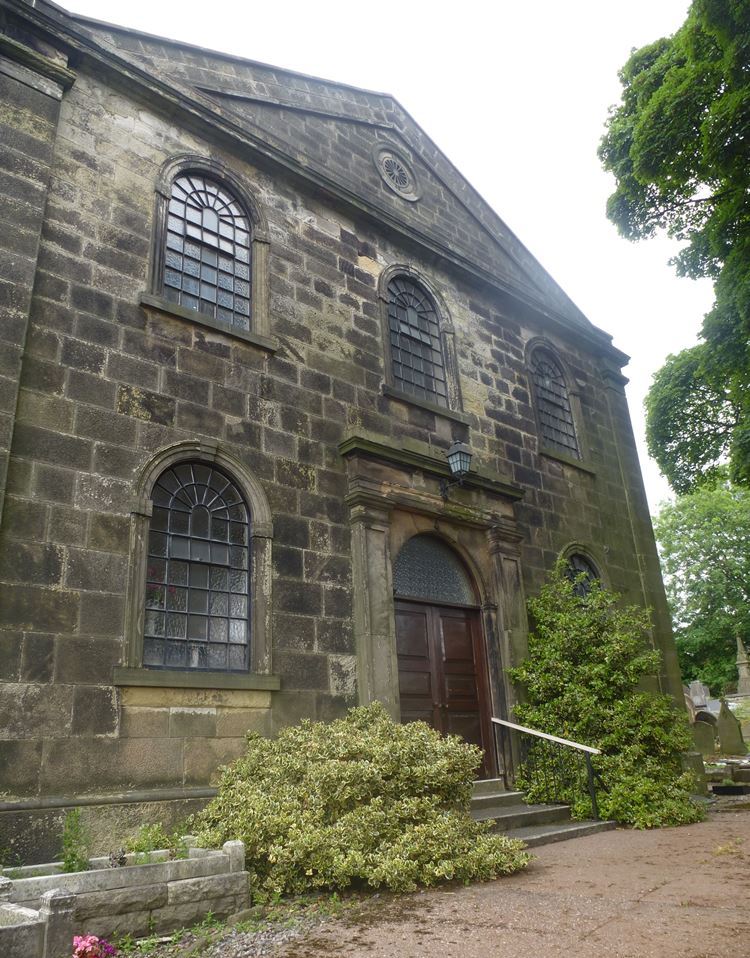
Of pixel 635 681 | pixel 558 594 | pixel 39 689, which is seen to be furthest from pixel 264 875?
pixel 558 594

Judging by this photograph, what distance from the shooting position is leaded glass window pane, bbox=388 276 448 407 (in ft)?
34.6

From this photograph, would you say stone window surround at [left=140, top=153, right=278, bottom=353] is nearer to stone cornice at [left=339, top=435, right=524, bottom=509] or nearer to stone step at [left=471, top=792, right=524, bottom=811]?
stone cornice at [left=339, top=435, right=524, bottom=509]

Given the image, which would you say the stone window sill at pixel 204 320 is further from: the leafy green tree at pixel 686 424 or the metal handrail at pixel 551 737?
the leafy green tree at pixel 686 424

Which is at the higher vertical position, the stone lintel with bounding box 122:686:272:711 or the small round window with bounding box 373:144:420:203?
the small round window with bounding box 373:144:420:203

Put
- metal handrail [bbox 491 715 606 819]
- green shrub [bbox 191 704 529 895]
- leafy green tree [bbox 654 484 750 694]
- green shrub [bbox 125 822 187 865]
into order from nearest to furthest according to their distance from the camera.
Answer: green shrub [bbox 125 822 187 865] < green shrub [bbox 191 704 529 895] < metal handrail [bbox 491 715 606 819] < leafy green tree [bbox 654 484 750 694]

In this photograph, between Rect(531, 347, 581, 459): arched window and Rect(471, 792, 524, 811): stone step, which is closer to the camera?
Rect(471, 792, 524, 811): stone step

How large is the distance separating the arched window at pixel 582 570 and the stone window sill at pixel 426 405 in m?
2.94

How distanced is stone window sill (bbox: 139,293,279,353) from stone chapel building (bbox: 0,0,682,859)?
0.14ft

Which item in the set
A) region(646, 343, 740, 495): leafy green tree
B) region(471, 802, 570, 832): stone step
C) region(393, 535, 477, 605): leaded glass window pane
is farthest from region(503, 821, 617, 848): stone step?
region(646, 343, 740, 495): leafy green tree

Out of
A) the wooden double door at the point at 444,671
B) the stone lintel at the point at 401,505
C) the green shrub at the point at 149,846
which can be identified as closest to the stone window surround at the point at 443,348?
the stone lintel at the point at 401,505

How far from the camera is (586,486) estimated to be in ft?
41.6

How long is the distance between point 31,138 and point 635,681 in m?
8.96

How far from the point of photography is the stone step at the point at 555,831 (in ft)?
23.4

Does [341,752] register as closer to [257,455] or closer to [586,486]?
[257,455]
